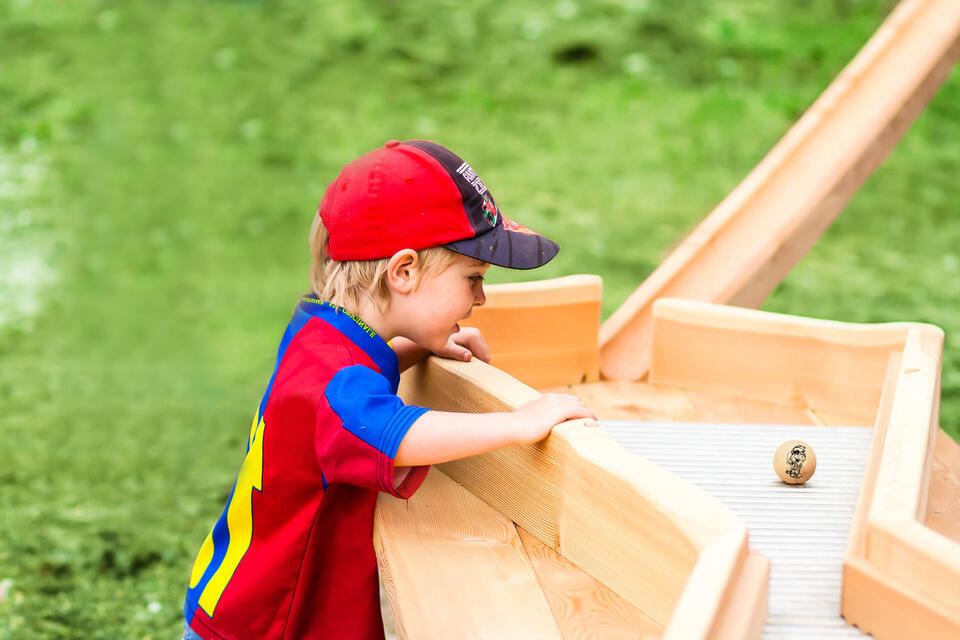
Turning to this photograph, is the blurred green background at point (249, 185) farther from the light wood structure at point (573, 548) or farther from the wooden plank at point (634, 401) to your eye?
the light wood structure at point (573, 548)

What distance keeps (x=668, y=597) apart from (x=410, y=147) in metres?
0.63

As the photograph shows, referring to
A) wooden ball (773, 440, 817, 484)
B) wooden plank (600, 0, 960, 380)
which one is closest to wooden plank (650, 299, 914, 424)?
wooden plank (600, 0, 960, 380)

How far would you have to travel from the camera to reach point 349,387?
4.28 ft

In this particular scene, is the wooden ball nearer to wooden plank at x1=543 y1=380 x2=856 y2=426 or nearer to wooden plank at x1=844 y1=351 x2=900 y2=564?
wooden plank at x1=844 y1=351 x2=900 y2=564

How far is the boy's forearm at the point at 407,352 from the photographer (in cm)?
165

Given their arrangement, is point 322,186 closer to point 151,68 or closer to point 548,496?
point 151,68

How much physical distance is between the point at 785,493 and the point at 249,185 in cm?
389

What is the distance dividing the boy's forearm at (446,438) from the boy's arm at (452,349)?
1.03 feet

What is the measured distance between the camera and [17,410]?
10.9 feet

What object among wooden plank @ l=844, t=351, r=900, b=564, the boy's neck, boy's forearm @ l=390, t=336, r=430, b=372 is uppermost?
the boy's neck

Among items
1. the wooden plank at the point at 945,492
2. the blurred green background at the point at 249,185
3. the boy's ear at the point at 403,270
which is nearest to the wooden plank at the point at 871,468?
the wooden plank at the point at 945,492

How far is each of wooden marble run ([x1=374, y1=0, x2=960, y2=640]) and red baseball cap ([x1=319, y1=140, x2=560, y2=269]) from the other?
223 millimetres

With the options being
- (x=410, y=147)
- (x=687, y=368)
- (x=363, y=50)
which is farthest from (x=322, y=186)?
(x=410, y=147)

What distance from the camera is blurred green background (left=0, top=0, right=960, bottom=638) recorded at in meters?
2.92
